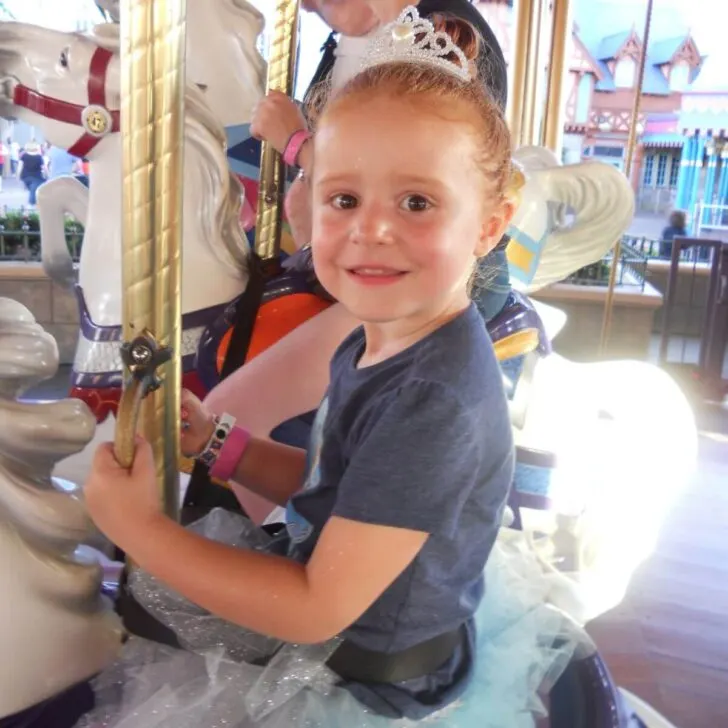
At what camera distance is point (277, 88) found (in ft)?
4.21

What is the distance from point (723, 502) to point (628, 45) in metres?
6.06

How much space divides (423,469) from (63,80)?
104 centimetres

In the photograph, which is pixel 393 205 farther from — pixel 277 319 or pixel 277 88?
pixel 277 88

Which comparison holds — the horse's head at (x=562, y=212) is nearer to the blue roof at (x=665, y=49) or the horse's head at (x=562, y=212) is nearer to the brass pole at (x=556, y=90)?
Result: the brass pole at (x=556, y=90)

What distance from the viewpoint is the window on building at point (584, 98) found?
305 inches

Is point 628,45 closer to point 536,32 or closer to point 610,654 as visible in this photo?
point 536,32

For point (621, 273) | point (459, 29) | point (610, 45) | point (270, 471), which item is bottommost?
point (621, 273)

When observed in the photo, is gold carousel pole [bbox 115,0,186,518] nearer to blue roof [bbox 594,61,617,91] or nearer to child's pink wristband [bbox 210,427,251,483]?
child's pink wristband [bbox 210,427,251,483]

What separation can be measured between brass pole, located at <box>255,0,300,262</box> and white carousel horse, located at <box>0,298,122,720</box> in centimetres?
66

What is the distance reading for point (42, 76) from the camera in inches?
50.2

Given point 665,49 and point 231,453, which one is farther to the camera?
point 665,49

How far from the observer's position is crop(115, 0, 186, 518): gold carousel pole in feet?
1.77

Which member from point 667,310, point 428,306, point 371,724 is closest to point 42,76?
point 428,306

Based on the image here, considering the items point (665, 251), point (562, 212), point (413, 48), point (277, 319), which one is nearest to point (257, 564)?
point (413, 48)
